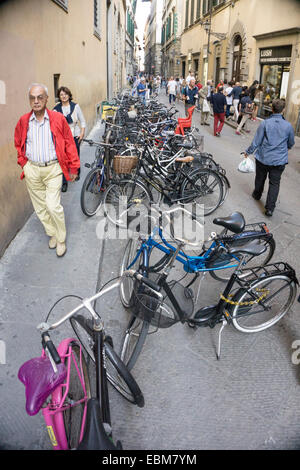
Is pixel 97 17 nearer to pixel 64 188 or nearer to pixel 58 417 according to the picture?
pixel 64 188

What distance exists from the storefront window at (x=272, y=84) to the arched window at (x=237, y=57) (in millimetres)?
3000

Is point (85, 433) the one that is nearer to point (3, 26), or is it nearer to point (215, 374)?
point (215, 374)

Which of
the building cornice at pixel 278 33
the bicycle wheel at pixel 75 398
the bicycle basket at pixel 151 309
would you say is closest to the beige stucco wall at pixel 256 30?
the building cornice at pixel 278 33

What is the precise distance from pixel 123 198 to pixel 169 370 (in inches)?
109

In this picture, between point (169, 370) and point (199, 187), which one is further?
point (199, 187)

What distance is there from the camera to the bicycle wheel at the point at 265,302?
293cm

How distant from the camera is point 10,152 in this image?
450 centimetres

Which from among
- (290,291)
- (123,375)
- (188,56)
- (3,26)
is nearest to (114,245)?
(290,291)

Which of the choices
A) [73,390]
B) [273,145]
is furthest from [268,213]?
[73,390]

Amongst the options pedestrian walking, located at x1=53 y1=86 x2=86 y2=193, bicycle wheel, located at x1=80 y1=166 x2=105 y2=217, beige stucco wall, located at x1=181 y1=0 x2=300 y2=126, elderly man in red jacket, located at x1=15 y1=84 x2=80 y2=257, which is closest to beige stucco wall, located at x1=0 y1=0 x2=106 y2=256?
pedestrian walking, located at x1=53 y1=86 x2=86 y2=193

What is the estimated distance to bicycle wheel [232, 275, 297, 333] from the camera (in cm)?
293

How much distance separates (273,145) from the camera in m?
5.47

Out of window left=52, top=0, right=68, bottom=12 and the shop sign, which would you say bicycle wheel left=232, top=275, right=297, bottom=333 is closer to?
window left=52, top=0, right=68, bottom=12

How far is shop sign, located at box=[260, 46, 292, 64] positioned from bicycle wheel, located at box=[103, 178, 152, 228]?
438 inches
